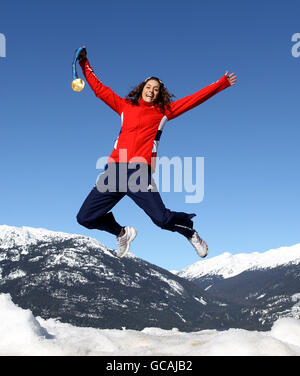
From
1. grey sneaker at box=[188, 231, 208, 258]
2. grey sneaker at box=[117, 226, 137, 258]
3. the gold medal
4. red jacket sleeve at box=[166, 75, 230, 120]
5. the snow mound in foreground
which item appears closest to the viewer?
the snow mound in foreground

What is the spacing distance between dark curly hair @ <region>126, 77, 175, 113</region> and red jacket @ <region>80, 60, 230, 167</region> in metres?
0.09

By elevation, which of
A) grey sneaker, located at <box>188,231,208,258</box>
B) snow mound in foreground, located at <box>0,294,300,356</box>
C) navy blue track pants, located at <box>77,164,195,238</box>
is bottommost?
snow mound in foreground, located at <box>0,294,300,356</box>

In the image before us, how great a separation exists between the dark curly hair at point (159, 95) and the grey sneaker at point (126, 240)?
2.78 m

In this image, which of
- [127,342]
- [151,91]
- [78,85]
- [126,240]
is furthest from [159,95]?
[127,342]

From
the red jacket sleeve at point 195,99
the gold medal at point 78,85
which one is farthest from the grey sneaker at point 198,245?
the gold medal at point 78,85

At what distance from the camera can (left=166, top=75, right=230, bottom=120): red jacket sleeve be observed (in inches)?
372

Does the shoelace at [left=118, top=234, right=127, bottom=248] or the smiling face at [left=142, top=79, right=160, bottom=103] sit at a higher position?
the smiling face at [left=142, top=79, right=160, bottom=103]

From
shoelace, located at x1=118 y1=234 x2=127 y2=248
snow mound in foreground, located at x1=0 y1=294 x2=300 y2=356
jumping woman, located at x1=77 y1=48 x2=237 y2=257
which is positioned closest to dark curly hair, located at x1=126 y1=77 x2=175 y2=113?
jumping woman, located at x1=77 y1=48 x2=237 y2=257

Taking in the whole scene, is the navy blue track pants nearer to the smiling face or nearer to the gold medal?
the smiling face

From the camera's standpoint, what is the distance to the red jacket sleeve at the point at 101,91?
9.50 meters

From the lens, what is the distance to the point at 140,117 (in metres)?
9.00

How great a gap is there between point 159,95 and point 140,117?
0.74 m
